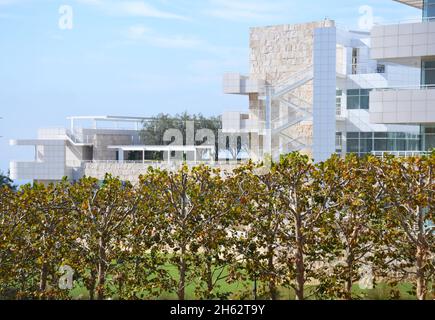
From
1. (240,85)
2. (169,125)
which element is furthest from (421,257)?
(169,125)

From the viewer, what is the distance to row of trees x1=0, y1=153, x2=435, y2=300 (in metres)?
18.7

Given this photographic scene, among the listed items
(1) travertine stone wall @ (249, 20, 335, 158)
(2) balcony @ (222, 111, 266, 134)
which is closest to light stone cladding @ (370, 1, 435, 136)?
(2) balcony @ (222, 111, 266, 134)

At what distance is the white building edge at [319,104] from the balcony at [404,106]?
0.10 feet

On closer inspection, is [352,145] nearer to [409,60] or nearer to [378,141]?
[378,141]

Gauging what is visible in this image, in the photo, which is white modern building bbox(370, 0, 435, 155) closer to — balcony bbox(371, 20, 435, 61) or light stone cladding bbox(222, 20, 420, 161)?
balcony bbox(371, 20, 435, 61)

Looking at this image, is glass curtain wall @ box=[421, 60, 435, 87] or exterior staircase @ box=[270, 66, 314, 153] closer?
glass curtain wall @ box=[421, 60, 435, 87]

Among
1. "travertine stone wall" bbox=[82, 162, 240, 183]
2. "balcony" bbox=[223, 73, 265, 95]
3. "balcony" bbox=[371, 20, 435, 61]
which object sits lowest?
"travertine stone wall" bbox=[82, 162, 240, 183]

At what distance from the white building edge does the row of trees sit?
1027 centimetres

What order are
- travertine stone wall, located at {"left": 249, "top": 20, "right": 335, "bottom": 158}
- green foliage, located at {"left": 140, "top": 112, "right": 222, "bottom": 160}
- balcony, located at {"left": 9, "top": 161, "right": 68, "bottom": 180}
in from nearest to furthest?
1. travertine stone wall, located at {"left": 249, "top": 20, "right": 335, "bottom": 158}
2. balcony, located at {"left": 9, "top": 161, "right": 68, "bottom": 180}
3. green foliage, located at {"left": 140, "top": 112, "right": 222, "bottom": 160}

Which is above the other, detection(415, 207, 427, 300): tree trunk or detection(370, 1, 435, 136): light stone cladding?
detection(370, 1, 435, 136): light stone cladding

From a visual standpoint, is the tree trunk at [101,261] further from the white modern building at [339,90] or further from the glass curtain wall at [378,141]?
the glass curtain wall at [378,141]

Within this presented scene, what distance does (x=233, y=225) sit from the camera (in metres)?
19.5
